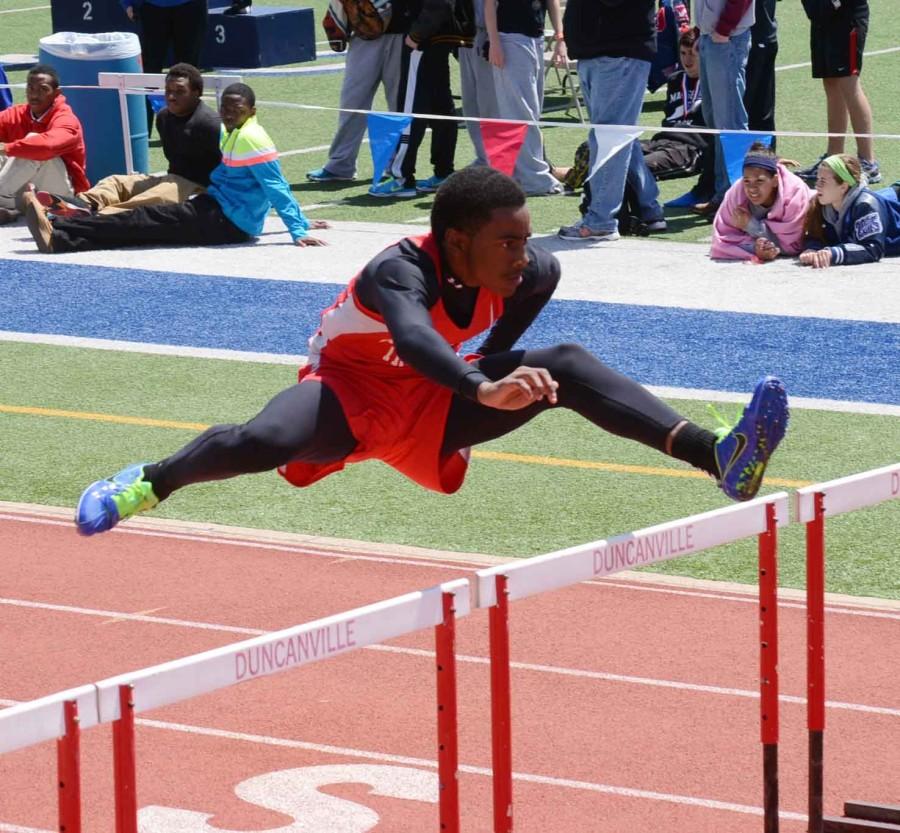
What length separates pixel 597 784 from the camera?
549 cm

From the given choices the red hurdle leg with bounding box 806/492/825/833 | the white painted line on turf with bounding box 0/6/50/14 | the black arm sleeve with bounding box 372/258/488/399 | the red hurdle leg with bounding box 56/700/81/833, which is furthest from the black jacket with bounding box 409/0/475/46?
the white painted line on turf with bounding box 0/6/50/14

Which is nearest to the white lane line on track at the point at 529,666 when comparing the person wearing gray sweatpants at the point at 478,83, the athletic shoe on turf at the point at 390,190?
the person wearing gray sweatpants at the point at 478,83

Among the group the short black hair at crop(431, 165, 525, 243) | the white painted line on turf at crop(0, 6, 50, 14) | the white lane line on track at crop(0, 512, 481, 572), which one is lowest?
the white lane line on track at crop(0, 512, 481, 572)

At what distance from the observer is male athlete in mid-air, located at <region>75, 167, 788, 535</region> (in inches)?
189

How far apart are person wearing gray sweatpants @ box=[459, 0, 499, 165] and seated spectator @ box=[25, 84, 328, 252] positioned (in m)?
1.36

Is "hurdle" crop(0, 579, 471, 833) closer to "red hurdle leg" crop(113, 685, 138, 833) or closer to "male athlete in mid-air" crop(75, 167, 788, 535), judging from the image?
"red hurdle leg" crop(113, 685, 138, 833)

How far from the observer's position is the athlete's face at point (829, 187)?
36.2ft

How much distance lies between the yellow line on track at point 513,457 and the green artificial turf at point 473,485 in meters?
0.05

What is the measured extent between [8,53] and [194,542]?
16.5m

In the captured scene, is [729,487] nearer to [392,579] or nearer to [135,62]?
[392,579]

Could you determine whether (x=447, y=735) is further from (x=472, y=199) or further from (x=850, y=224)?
(x=850, y=224)

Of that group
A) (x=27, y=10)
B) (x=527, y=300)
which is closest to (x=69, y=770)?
(x=527, y=300)

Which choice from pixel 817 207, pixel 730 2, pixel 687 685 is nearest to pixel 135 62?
pixel 730 2

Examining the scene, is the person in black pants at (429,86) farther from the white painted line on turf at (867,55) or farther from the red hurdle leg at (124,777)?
the red hurdle leg at (124,777)
